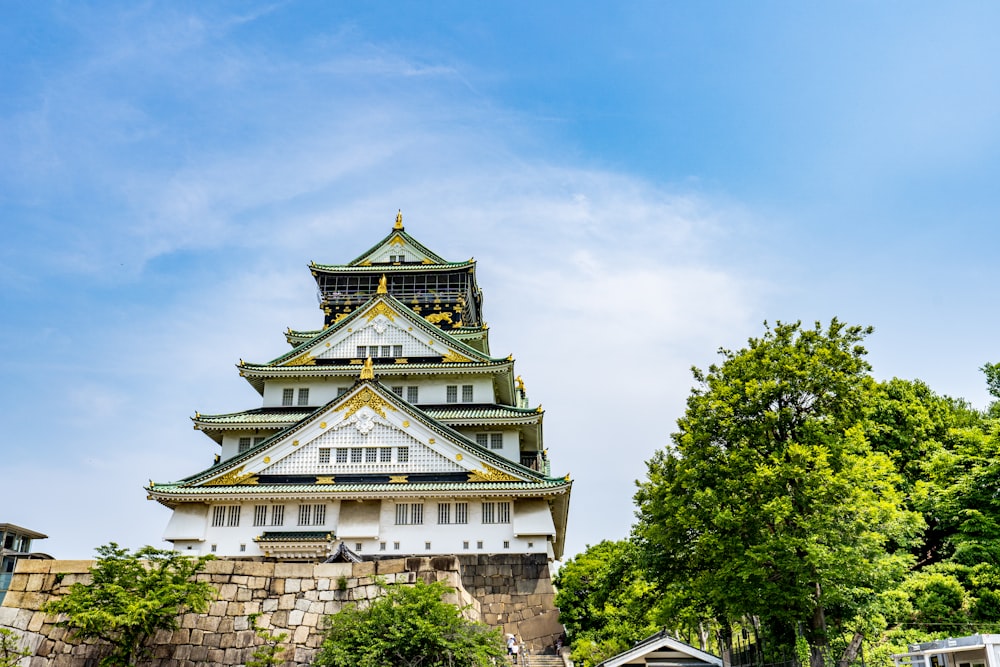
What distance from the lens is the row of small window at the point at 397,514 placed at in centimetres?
3300

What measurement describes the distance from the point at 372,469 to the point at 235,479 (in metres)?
5.90

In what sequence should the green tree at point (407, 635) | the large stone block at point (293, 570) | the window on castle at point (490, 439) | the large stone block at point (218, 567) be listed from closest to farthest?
the green tree at point (407, 635) → the large stone block at point (218, 567) → the large stone block at point (293, 570) → the window on castle at point (490, 439)

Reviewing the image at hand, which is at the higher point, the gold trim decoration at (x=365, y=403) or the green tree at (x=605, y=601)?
the gold trim decoration at (x=365, y=403)

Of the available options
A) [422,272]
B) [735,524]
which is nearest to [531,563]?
[735,524]

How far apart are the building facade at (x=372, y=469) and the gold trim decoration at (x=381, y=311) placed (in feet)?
7.33

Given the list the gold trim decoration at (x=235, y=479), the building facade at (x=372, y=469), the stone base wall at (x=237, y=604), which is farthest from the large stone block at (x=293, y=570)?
the gold trim decoration at (x=235, y=479)

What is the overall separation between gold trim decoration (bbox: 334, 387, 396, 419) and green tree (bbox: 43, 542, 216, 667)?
15.2 meters

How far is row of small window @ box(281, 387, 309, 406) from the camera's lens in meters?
40.8

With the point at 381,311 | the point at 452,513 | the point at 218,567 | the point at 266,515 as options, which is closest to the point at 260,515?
the point at 266,515

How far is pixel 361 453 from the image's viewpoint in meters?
34.8

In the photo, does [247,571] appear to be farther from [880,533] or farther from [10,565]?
[10,565]

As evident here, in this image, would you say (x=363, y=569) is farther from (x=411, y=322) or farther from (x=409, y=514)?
(x=411, y=322)

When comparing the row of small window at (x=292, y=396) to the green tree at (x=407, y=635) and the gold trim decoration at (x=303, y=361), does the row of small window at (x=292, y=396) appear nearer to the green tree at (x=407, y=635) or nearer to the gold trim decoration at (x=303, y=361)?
the gold trim decoration at (x=303, y=361)

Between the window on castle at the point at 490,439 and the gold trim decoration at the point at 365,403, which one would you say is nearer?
the gold trim decoration at the point at 365,403
